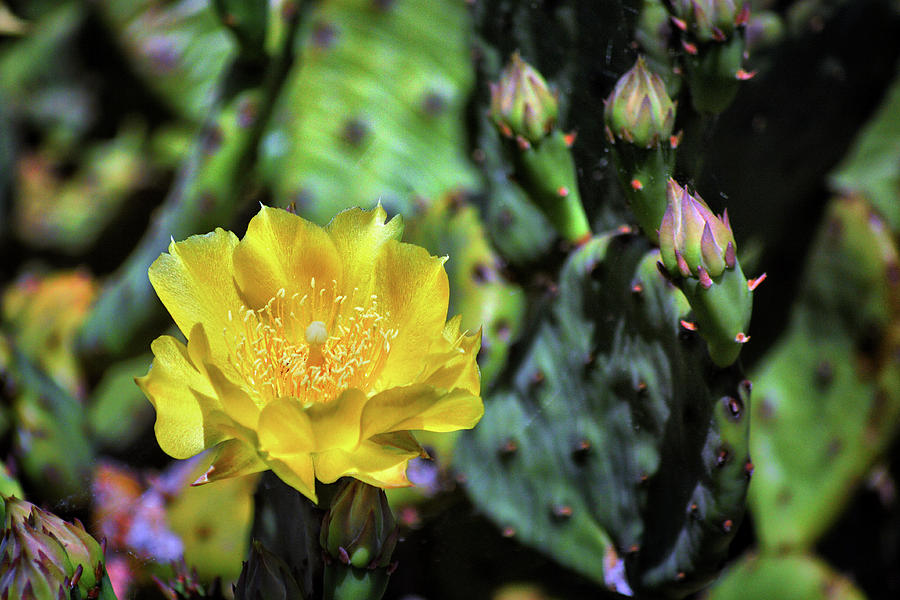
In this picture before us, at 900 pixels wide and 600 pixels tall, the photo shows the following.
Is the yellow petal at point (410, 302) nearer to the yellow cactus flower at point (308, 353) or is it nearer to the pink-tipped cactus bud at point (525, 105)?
the yellow cactus flower at point (308, 353)

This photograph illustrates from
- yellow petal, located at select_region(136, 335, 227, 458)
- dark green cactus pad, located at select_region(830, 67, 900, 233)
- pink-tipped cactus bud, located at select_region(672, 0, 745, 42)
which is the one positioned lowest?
dark green cactus pad, located at select_region(830, 67, 900, 233)

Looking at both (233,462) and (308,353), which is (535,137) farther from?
(233,462)

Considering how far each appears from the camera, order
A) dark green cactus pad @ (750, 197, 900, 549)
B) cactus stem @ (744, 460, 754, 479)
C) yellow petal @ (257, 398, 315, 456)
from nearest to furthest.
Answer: yellow petal @ (257, 398, 315, 456)
cactus stem @ (744, 460, 754, 479)
dark green cactus pad @ (750, 197, 900, 549)

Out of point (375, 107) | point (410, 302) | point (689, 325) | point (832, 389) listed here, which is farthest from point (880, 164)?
point (410, 302)

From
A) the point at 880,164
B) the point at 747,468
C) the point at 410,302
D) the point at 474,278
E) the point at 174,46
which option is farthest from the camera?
the point at 174,46

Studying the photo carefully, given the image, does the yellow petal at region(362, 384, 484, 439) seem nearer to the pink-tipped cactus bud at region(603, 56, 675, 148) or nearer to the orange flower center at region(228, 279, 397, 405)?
the orange flower center at region(228, 279, 397, 405)

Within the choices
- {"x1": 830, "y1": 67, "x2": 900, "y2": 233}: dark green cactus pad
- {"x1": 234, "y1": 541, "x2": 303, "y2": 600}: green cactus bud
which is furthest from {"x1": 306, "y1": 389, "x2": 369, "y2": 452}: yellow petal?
{"x1": 830, "y1": 67, "x2": 900, "y2": 233}: dark green cactus pad

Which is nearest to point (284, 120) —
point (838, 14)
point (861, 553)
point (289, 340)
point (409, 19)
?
point (409, 19)
